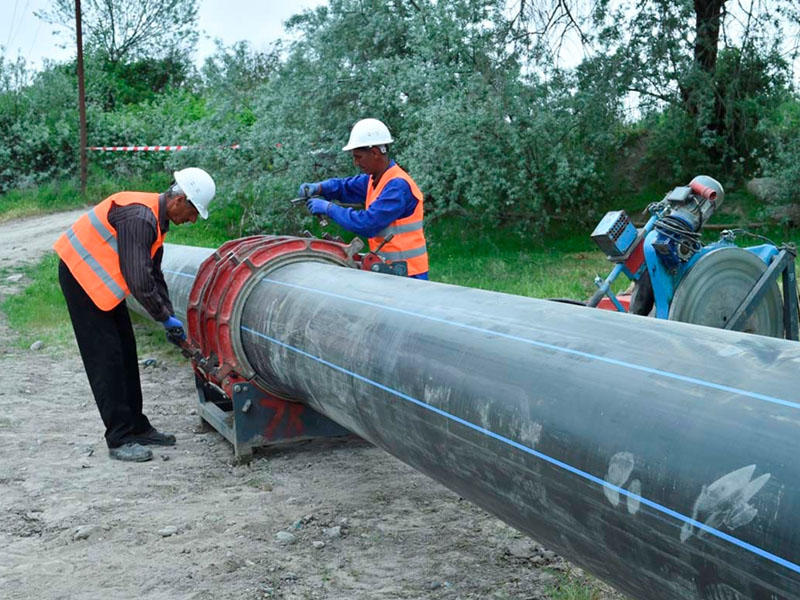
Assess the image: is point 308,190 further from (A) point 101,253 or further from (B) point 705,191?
(B) point 705,191

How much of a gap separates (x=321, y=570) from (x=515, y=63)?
9.15 metres

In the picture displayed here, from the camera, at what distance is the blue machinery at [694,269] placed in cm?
429

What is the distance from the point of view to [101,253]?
4594 millimetres

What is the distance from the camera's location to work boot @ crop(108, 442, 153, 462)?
15.4 ft

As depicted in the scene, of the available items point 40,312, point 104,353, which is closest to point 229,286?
point 104,353

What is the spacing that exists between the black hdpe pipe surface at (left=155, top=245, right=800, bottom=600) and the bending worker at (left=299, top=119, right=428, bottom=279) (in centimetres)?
158

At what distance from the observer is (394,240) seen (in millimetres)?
4918

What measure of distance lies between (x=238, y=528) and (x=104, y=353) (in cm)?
158

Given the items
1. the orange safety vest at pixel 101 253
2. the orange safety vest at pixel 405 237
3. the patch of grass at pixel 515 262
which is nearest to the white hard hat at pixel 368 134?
the orange safety vest at pixel 405 237

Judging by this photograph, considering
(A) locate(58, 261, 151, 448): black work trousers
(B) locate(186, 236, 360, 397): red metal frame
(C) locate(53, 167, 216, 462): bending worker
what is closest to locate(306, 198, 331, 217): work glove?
(B) locate(186, 236, 360, 397): red metal frame

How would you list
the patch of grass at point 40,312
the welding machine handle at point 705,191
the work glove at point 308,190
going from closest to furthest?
1. the welding machine handle at point 705,191
2. the work glove at point 308,190
3. the patch of grass at point 40,312

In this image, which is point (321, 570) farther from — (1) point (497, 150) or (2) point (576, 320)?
(1) point (497, 150)

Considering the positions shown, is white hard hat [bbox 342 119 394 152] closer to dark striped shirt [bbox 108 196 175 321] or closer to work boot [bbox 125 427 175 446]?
dark striped shirt [bbox 108 196 175 321]

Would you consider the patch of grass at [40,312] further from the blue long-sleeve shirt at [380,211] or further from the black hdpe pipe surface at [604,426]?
the black hdpe pipe surface at [604,426]
